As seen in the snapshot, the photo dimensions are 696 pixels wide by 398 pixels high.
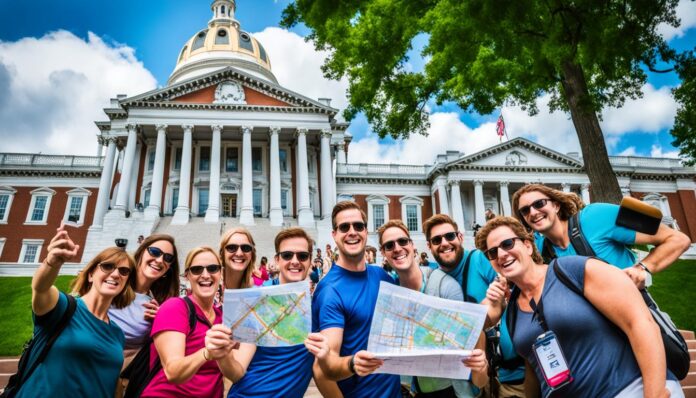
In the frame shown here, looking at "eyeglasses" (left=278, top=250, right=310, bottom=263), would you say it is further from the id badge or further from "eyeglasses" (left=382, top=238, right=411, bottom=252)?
the id badge

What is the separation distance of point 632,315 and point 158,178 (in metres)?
30.4

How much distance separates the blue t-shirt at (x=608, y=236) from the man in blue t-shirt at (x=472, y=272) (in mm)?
777

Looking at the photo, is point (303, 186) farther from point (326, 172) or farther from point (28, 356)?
point (28, 356)

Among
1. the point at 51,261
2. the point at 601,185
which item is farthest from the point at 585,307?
the point at 601,185

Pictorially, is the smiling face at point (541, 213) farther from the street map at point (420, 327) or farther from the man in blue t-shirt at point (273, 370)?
the man in blue t-shirt at point (273, 370)

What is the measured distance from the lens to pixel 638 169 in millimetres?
38469

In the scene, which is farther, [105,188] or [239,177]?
[239,177]

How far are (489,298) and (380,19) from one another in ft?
31.6

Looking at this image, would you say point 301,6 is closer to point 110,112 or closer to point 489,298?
point 489,298

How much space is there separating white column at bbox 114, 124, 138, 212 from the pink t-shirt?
28.6 metres

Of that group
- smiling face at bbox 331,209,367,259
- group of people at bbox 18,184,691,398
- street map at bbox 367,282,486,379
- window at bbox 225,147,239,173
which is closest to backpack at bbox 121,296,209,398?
group of people at bbox 18,184,691,398

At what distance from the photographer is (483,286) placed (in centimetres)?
333

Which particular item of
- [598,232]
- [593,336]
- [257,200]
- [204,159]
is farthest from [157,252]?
[204,159]

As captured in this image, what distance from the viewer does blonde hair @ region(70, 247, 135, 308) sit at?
2.98 metres
